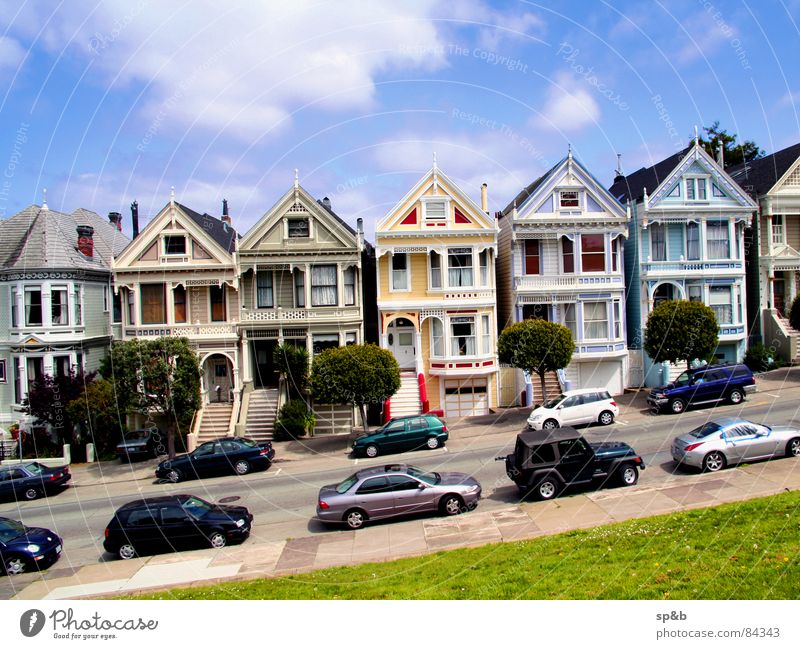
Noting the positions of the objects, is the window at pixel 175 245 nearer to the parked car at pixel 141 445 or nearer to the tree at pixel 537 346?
the parked car at pixel 141 445

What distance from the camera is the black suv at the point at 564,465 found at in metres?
18.5

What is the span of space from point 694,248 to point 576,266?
760 centimetres

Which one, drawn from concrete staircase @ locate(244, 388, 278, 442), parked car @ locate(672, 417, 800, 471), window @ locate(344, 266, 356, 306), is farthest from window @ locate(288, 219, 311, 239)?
parked car @ locate(672, 417, 800, 471)

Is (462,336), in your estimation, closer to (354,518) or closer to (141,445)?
(354,518)

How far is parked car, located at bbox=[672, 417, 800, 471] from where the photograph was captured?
1959 cm

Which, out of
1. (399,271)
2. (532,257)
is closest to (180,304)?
(399,271)

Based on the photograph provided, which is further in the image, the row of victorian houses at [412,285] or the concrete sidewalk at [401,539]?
the row of victorian houses at [412,285]

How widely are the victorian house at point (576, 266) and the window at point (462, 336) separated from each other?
278 centimetres

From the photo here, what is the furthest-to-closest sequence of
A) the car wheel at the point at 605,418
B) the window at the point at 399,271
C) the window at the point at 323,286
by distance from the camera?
the window at the point at 399,271
the window at the point at 323,286
the car wheel at the point at 605,418

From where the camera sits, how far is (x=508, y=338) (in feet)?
99.6

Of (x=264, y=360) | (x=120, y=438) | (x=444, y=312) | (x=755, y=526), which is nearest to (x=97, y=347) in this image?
(x=120, y=438)

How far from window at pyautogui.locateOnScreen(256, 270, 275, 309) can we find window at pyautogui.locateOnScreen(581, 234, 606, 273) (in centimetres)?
A: 1827

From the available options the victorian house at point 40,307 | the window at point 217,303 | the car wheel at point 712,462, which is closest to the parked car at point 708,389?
the car wheel at point 712,462

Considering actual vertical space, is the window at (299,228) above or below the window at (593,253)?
above
